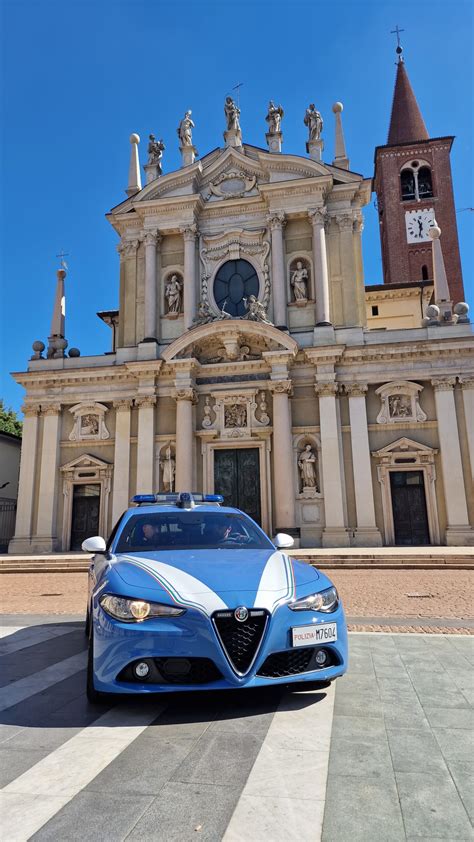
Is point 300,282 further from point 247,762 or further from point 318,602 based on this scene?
point 247,762

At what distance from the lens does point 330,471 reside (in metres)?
20.3

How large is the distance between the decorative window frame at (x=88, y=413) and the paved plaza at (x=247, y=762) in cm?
1874

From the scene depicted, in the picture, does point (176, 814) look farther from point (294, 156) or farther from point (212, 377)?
point (294, 156)

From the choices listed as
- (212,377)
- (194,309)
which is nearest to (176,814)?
(212,377)

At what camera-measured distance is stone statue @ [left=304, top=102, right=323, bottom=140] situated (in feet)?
80.3

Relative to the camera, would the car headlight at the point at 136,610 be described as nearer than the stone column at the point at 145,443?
Yes

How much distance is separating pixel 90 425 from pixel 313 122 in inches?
646

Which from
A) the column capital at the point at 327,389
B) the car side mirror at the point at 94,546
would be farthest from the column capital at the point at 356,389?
the car side mirror at the point at 94,546

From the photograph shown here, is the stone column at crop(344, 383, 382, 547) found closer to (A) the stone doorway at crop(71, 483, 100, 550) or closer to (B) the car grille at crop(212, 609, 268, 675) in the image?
(A) the stone doorway at crop(71, 483, 100, 550)

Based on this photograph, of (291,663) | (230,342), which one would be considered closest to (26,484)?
(230,342)

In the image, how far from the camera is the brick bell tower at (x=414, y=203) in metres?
40.3

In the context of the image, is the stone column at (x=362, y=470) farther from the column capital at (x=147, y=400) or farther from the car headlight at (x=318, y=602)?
the car headlight at (x=318, y=602)

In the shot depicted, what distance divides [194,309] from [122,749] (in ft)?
69.6

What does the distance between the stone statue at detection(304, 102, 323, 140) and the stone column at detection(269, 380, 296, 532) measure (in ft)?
38.3
